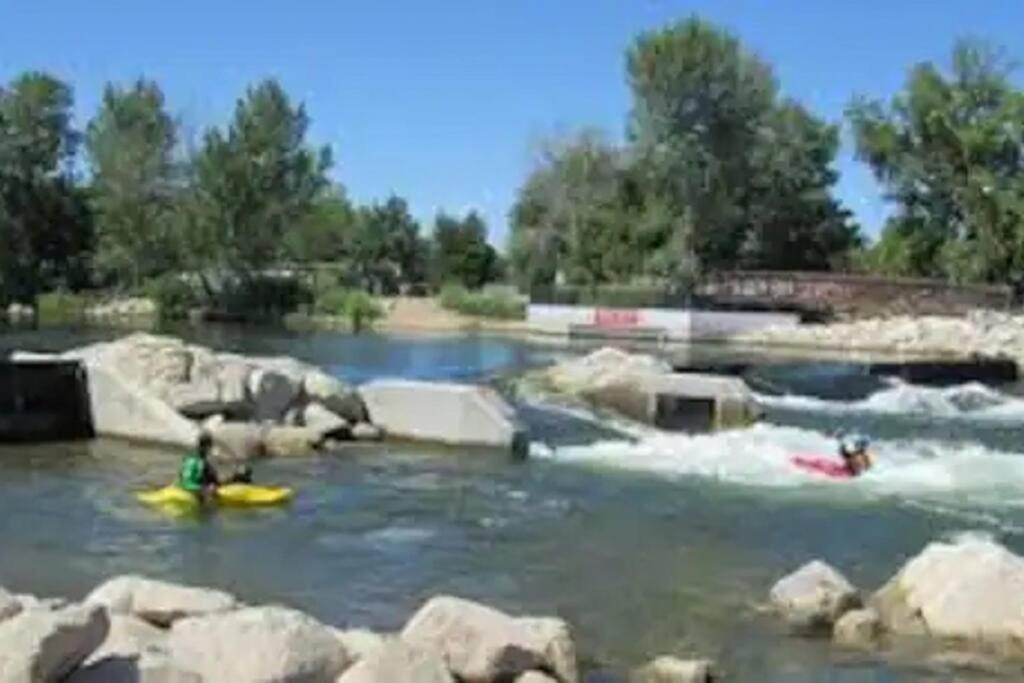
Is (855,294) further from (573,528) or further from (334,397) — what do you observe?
(573,528)

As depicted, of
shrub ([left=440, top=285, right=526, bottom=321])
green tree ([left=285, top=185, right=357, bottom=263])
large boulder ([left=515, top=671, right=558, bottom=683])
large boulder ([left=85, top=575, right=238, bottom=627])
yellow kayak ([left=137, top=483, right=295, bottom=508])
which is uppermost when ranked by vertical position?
green tree ([left=285, top=185, right=357, bottom=263])

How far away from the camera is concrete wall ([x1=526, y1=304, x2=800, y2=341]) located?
81.4 meters

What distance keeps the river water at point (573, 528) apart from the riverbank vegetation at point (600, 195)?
184 ft

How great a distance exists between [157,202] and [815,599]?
88.8m

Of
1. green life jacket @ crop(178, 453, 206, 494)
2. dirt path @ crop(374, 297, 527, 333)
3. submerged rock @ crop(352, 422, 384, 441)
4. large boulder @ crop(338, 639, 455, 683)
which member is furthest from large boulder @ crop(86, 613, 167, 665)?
dirt path @ crop(374, 297, 527, 333)

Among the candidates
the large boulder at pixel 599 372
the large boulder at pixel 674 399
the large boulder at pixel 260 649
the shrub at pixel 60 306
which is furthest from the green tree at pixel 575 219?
the large boulder at pixel 260 649

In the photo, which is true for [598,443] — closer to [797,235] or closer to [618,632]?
[618,632]

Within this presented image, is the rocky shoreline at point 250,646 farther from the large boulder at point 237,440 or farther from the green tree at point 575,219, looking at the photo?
the green tree at point 575,219

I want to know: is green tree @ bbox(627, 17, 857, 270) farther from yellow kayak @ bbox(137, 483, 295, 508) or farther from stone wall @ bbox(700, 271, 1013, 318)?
yellow kayak @ bbox(137, 483, 295, 508)

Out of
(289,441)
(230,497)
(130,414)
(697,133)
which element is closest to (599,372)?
(289,441)

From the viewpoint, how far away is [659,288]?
9050 centimetres

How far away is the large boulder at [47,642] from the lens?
421 inches

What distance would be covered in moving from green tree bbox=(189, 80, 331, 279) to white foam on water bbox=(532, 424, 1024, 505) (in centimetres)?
6398

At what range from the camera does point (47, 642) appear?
35.8ft
